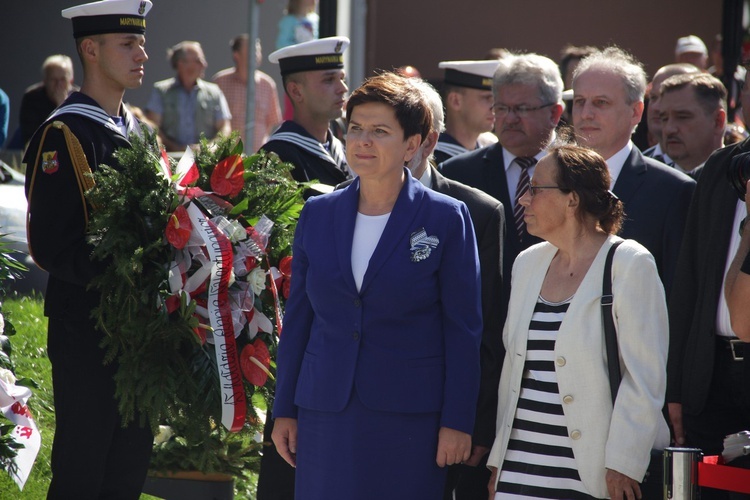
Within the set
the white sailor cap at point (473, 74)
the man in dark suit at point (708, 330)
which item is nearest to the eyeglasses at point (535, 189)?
the man in dark suit at point (708, 330)

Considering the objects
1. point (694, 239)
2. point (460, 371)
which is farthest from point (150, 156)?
point (694, 239)

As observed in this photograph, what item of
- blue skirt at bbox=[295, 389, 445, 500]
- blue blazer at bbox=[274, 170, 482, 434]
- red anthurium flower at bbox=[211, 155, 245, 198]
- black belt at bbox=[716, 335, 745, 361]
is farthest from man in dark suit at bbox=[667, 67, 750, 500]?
red anthurium flower at bbox=[211, 155, 245, 198]

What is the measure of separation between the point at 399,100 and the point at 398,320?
2.68 ft

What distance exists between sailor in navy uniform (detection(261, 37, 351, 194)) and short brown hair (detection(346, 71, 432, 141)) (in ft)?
4.98

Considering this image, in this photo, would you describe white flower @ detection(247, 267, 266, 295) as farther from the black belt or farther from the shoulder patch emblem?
the black belt

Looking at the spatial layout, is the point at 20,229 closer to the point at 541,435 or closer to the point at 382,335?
the point at 382,335

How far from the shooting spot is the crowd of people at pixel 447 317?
362cm

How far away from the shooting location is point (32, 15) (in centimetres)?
1212

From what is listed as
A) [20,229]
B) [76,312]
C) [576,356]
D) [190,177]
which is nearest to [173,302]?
[76,312]

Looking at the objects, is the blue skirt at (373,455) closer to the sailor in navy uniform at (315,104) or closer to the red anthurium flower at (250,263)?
the red anthurium flower at (250,263)

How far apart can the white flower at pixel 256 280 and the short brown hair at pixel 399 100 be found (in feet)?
3.02

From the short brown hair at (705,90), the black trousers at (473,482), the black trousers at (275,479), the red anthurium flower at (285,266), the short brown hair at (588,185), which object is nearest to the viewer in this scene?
the short brown hair at (588,185)

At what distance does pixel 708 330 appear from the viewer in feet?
13.6

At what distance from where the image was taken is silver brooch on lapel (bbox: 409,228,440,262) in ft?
12.3
